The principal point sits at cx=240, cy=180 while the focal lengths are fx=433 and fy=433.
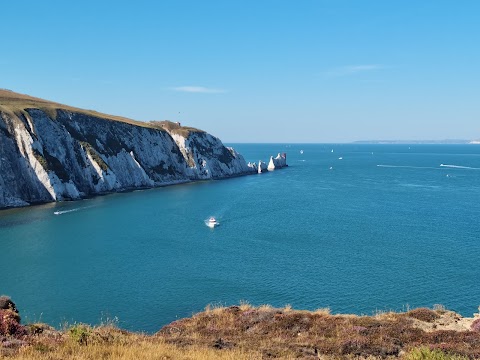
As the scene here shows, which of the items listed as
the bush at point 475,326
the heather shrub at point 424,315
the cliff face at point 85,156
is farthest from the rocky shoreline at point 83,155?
the bush at point 475,326

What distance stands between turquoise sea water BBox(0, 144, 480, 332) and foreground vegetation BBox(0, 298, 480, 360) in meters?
13.6

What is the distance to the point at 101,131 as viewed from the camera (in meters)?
135

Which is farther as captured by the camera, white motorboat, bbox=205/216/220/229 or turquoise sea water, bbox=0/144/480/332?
white motorboat, bbox=205/216/220/229

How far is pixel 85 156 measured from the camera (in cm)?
11825

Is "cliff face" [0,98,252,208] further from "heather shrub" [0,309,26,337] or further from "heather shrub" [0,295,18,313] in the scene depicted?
"heather shrub" [0,309,26,337]

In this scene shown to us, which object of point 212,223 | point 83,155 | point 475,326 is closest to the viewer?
point 475,326

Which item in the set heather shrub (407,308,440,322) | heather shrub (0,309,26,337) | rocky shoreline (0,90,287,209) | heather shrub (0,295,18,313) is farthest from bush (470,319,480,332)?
rocky shoreline (0,90,287,209)

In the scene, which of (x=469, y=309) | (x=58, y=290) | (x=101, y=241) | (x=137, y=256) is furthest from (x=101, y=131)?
(x=469, y=309)

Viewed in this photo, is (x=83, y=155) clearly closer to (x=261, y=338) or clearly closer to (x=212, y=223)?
(x=212, y=223)

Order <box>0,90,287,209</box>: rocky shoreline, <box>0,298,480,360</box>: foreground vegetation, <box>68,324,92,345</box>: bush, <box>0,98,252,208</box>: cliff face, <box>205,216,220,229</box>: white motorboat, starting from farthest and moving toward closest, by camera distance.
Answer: <box>0,90,287,209</box>: rocky shoreline, <box>0,98,252,208</box>: cliff face, <box>205,216,220,229</box>: white motorboat, <box>68,324,92,345</box>: bush, <box>0,298,480,360</box>: foreground vegetation

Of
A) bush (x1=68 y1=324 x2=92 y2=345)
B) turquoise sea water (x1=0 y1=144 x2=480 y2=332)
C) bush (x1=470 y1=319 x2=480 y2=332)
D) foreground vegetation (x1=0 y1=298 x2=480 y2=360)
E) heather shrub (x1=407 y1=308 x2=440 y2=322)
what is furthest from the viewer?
turquoise sea water (x1=0 y1=144 x2=480 y2=332)

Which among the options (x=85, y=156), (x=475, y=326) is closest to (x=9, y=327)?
(x=475, y=326)

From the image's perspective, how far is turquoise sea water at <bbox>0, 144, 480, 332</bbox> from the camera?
42062 mm

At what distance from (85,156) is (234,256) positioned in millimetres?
74474
